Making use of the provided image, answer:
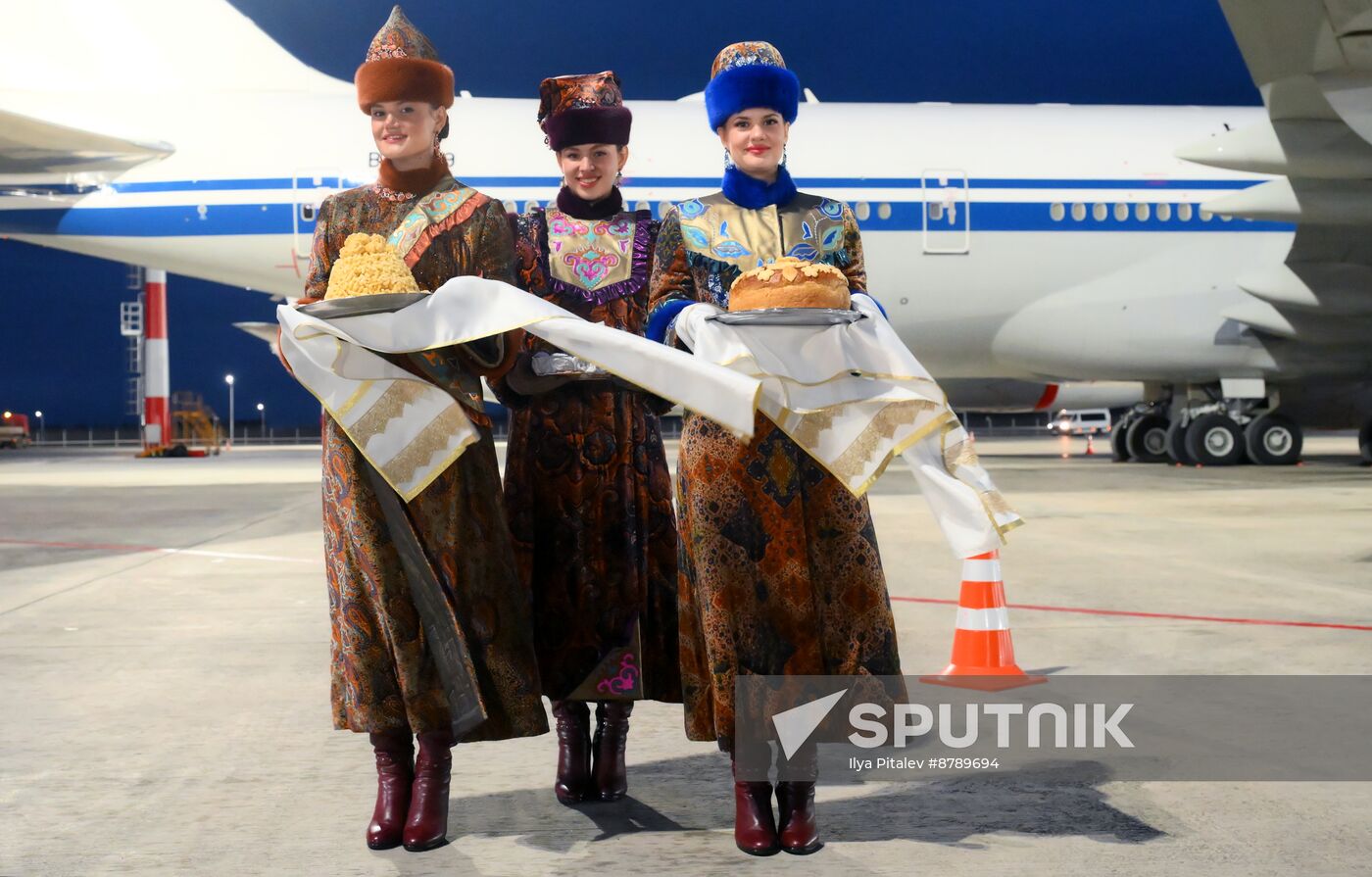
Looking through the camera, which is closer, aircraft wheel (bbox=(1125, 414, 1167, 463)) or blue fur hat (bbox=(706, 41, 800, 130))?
blue fur hat (bbox=(706, 41, 800, 130))

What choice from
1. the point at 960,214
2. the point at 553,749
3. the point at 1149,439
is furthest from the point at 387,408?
the point at 1149,439

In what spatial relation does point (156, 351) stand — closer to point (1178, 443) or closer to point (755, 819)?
point (1178, 443)

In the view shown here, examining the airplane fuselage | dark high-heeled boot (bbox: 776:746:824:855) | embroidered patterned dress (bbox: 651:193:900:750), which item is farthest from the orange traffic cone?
the airplane fuselage

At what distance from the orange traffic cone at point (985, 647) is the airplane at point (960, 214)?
9.24 meters

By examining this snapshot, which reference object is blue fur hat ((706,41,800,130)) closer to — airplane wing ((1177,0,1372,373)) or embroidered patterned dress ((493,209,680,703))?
embroidered patterned dress ((493,209,680,703))

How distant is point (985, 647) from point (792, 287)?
6.38ft

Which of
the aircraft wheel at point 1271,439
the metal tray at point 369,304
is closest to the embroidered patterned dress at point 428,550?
the metal tray at point 369,304

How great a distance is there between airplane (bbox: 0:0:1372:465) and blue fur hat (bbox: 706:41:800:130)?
33.9ft

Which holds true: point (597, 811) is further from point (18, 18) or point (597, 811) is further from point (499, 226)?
point (18, 18)

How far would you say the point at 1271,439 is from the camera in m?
16.0

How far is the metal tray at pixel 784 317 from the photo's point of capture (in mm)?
2738

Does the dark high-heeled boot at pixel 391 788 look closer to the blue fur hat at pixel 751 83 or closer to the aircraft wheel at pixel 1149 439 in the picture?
the blue fur hat at pixel 751 83

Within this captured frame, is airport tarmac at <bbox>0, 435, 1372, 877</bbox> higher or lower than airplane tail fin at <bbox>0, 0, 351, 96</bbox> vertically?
lower

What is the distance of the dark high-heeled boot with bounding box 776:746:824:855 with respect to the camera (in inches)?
106
